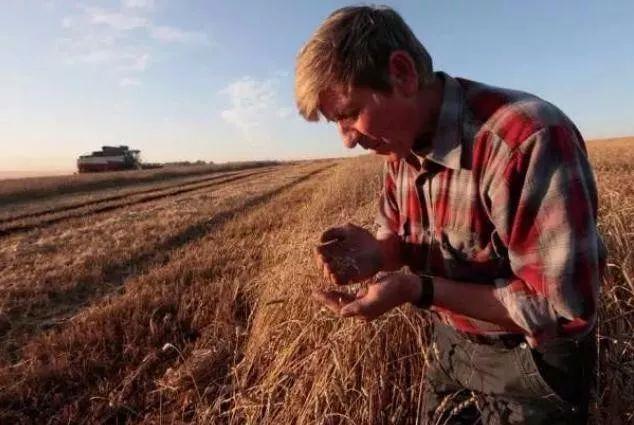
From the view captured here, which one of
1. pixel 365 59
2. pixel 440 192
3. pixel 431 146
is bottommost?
pixel 440 192

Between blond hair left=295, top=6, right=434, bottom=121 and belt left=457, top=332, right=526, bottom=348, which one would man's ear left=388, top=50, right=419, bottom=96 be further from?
belt left=457, top=332, right=526, bottom=348

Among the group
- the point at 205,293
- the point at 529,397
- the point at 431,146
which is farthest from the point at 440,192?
the point at 205,293

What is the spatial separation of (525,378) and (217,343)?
9.60 feet

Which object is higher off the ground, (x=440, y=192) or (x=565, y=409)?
(x=440, y=192)

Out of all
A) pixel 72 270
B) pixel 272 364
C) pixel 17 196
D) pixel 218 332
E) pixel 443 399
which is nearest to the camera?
pixel 443 399

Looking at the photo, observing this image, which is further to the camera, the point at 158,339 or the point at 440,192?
the point at 158,339

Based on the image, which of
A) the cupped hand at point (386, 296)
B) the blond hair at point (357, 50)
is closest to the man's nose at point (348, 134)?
the blond hair at point (357, 50)

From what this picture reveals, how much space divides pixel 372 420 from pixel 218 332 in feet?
7.01

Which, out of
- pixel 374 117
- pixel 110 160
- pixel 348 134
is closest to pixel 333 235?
pixel 348 134

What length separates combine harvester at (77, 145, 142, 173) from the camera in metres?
49.3

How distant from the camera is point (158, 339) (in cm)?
453

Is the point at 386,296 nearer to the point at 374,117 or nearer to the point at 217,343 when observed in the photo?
the point at 374,117

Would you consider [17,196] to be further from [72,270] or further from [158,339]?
[158,339]

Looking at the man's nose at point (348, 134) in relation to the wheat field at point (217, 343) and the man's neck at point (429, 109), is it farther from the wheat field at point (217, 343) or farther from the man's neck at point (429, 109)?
the wheat field at point (217, 343)
